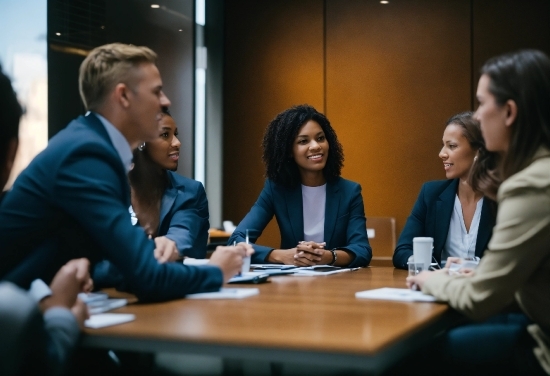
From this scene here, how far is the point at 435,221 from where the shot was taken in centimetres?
321

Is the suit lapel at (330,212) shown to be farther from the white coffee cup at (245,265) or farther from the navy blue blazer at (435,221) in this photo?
the white coffee cup at (245,265)

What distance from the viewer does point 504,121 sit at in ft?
5.85

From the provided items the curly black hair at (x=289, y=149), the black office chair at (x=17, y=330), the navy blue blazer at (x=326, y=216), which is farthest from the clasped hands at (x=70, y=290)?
the curly black hair at (x=289, y=149)

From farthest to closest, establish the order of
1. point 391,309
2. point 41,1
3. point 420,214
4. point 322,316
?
point 41,1 < point 420,214 < point 391,309 < point 322,316

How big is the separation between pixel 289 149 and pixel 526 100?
2.08 metres

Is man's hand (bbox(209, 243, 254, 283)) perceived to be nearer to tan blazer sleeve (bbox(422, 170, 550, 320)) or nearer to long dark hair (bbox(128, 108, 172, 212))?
tan blazer sleeve (bbox(422, 170, 550, 320))

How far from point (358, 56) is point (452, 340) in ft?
15.0

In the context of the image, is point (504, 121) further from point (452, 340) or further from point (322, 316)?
point (322, 316)

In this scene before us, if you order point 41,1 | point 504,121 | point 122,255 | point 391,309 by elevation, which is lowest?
point 391,309

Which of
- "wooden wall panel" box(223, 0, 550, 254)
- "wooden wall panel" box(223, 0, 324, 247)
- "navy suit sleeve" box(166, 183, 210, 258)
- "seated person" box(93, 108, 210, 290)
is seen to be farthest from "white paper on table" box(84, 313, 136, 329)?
"wooden wall panel" box(223, 0, 324, 247)

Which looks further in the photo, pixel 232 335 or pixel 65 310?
pixel 65 310

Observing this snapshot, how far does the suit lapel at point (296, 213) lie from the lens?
3.48 meters

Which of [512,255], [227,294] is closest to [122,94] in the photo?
[227,294]

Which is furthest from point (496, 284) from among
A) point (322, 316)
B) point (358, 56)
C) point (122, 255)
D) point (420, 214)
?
point (358, 56)
